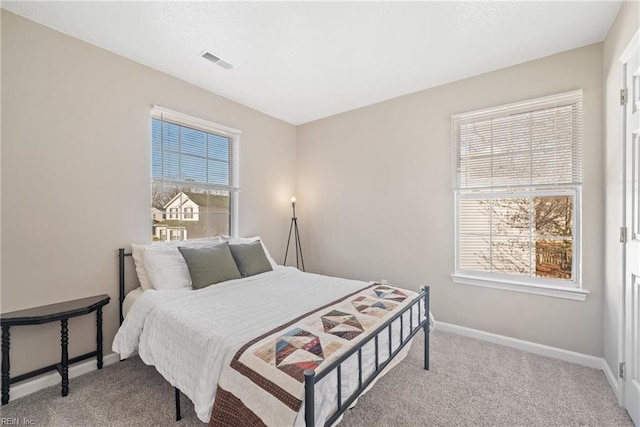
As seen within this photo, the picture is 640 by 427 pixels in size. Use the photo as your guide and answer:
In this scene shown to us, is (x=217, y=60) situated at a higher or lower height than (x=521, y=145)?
higher

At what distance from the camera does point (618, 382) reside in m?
1.96

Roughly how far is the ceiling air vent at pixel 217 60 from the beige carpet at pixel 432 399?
2780 millimetres

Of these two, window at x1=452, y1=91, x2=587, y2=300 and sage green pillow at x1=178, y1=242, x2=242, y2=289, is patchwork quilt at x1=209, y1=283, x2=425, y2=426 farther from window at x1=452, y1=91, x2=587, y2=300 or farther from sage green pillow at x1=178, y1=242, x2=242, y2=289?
window at x1=452, y1=91, x2=587, y2=300

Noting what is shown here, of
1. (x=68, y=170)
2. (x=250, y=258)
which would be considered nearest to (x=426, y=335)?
(x=250, y=258)

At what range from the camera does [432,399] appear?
6.46 feet

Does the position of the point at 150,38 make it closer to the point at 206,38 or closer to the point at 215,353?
the point at 206,38

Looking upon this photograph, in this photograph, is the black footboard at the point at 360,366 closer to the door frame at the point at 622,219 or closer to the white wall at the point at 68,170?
the door frame at the point at 622,219

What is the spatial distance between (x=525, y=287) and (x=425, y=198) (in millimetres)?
1276

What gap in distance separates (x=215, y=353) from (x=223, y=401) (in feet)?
0.78

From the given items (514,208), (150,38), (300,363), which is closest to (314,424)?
(300,363)

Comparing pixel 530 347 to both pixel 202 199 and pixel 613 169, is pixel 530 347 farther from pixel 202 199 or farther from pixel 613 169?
pixel 202 199

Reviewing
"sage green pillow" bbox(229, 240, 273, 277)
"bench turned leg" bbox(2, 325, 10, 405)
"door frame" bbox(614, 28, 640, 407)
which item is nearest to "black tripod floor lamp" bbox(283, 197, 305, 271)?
"sage green pillow" bbox(229, 240, 273, 277)

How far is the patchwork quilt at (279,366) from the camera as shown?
1.20 metres

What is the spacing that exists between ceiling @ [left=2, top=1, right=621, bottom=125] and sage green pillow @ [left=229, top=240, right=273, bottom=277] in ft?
5.92
